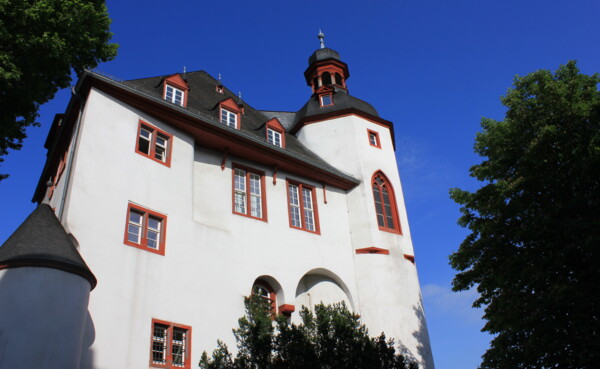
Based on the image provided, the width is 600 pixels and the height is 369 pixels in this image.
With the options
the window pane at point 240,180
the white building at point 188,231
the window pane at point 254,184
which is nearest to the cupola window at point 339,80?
the white building at point 188,231

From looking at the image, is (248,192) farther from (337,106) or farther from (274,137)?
(337,106)

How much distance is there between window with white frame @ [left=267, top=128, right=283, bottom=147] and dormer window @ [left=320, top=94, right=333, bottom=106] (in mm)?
4547

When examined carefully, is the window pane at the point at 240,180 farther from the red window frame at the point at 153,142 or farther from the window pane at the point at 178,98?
the window pane at the point at 178,98

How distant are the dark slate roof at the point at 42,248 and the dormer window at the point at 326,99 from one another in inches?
597

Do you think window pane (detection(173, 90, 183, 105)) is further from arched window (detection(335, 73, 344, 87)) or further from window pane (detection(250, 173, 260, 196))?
arched window (detection(335, 73, 344, 87))

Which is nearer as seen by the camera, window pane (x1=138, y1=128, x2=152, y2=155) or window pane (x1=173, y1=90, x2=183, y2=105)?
window pane (x1=138, y1=128, x2=152, y2=155)

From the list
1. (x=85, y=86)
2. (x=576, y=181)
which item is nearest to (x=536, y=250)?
(x=576, y=181)

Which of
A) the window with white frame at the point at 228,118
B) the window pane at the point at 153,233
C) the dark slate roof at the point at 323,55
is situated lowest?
the window pane at the point at 153,233

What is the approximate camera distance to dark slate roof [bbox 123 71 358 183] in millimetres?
18891

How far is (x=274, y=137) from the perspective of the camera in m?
21.0

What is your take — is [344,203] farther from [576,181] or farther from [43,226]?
[43,226]

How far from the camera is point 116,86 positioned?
15.2 m

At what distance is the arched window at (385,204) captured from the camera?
2106 centimetres

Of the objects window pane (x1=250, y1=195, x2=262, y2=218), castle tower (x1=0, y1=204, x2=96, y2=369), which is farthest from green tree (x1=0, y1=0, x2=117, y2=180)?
window pane (x1=250, y1=195, x2=262, y2=218)
